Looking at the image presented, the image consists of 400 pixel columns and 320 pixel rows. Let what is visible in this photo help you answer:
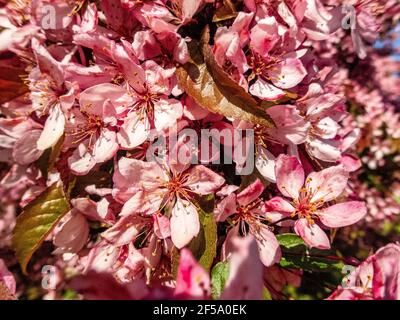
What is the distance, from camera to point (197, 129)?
924 mm

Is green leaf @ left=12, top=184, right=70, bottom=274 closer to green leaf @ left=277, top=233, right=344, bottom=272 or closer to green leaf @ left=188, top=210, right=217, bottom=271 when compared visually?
green leaf @ left=188, top=210, right=217, bottom=271

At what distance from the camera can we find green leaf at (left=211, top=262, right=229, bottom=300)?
0.79m

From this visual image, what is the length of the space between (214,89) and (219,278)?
38cm

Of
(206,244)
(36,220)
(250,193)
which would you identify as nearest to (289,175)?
(250,193)

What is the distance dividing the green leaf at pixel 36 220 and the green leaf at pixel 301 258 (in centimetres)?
53

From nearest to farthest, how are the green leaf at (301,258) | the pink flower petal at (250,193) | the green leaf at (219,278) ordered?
1. the green leaf at (219,278)
2. the pink flower petal at (250,193)
3. the green leaf at (301,258)

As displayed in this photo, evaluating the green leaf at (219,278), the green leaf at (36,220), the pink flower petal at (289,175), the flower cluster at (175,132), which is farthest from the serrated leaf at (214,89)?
the green leaf at (36,220)

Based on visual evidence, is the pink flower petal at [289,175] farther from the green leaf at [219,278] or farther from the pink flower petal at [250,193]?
the green leaf at [219,278]

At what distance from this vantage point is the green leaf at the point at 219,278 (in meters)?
0.79

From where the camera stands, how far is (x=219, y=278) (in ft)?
2.66

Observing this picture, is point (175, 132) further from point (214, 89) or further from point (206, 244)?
point (206, 244)

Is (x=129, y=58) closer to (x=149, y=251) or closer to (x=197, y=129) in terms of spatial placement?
(x=197, y=129)
